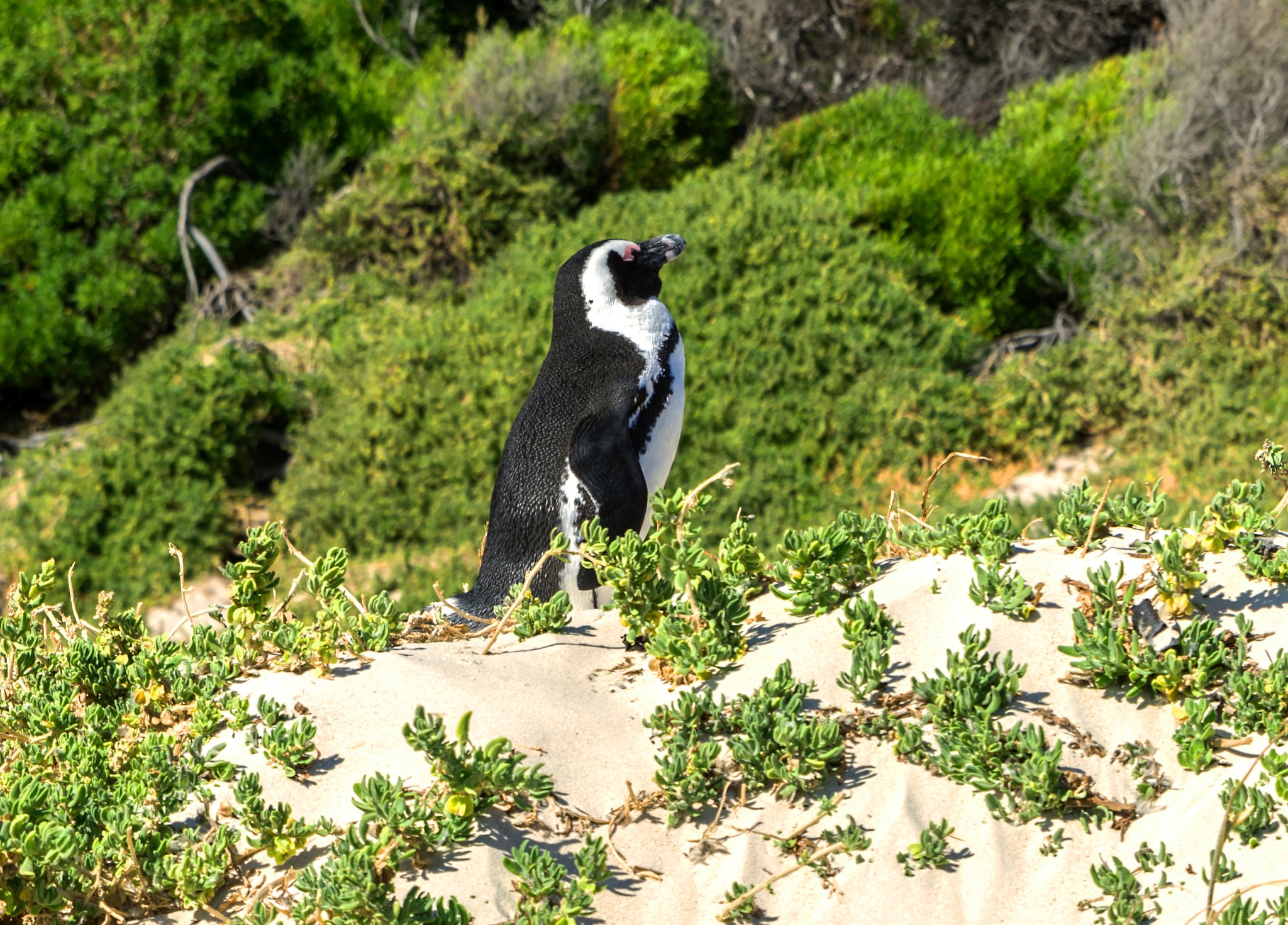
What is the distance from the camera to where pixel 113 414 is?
9.20 m

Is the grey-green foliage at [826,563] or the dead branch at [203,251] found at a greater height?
the grey-green foliage at [826,563]

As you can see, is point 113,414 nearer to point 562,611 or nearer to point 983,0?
point 562,611

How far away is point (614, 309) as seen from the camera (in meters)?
3.87

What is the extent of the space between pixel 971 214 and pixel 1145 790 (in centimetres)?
702

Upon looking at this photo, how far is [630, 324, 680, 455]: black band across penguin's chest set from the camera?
3.64 meters

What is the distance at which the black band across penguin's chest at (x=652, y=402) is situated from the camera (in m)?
3.64

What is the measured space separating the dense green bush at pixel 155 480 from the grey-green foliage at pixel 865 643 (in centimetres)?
637

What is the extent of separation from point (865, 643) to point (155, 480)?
277 inches

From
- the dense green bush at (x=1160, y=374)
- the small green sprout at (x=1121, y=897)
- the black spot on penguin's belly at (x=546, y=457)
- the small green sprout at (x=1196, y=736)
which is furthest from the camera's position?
the dense green bush at (x=1160, y=374)

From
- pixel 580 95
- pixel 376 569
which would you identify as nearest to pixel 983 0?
pixel 580 95

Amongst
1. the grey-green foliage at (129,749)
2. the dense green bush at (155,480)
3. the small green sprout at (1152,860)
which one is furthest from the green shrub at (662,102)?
the small green sprout at (1152,860)

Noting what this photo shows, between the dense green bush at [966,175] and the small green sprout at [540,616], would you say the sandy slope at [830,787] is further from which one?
the dense green bush at [966,175]

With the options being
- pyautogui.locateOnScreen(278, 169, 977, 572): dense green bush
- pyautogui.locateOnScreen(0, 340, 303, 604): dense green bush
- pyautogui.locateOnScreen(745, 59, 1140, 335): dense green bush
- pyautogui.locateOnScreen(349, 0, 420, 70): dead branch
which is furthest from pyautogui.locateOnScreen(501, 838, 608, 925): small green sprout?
pyautogui.locateOnScreen(349, 0, 420, 70): dead branch

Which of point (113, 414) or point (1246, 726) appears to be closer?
point (1246, 726)
